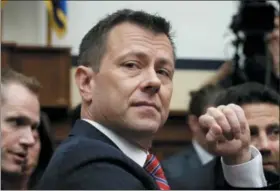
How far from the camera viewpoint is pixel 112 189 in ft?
2.57

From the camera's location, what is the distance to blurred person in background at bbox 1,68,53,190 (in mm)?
1141

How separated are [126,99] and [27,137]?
0.41 meters

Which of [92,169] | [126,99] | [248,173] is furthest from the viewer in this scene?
[248,173]

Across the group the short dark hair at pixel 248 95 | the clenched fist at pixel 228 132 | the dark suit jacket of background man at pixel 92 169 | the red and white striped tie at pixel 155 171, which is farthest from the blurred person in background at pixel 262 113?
the dark suit jacket of background man at pixel 92 169

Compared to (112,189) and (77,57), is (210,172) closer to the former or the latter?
(77,57)

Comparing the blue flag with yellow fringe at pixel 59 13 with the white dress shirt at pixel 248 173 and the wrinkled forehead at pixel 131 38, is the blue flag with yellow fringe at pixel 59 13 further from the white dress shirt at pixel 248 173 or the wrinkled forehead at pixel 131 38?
the white dress shirt at pixel 248 173

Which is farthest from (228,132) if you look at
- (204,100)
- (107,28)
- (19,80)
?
(19,80)

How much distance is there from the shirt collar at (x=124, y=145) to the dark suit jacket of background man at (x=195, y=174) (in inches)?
9.0

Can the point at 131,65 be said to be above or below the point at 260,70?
above

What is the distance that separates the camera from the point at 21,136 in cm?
123

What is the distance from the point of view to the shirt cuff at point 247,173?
105 centimetres

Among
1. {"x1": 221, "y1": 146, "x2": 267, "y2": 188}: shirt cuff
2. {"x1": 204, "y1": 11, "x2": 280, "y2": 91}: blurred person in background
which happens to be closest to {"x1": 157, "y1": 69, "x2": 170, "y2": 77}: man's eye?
{"x1": 221, "y1": 146, "x2": 267, "y2": 188}: shirt cuff

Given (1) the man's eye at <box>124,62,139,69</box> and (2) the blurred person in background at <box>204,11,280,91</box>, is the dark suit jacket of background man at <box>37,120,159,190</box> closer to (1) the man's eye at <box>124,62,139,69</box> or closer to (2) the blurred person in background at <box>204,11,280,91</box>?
(1) the man's eye at <box>124,62,139,69</box>

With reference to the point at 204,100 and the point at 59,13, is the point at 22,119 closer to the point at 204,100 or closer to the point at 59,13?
the point at 59,13
